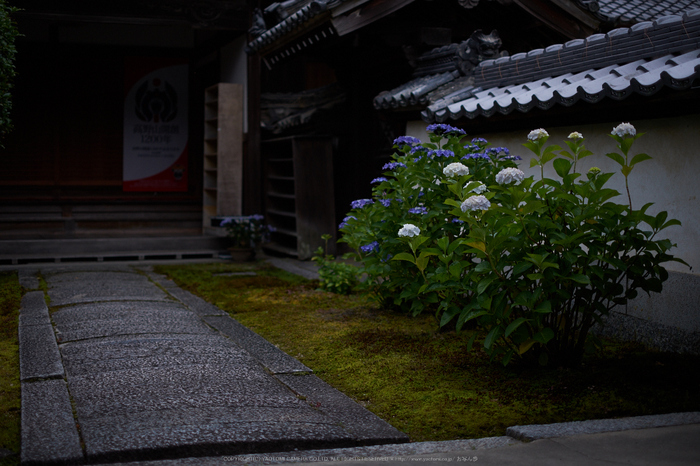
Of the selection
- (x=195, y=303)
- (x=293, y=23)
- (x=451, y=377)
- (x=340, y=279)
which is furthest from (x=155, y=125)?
(x=451, y=377)

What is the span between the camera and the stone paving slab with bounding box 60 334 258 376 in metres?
4.79

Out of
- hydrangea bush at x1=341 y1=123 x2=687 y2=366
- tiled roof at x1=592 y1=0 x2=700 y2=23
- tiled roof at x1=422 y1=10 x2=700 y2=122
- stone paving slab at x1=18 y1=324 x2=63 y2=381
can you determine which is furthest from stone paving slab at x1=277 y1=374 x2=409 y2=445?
tiled roof at x1=592 y1=0 x2=700 y2=23

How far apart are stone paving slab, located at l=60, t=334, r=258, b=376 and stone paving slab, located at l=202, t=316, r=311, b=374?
0.37 feet

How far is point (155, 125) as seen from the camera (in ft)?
46.6

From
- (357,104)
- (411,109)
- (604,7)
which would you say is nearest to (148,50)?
(357,104)

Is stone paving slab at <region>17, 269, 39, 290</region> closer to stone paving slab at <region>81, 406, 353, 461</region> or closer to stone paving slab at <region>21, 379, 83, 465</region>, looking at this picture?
stone paving slab at <region>21, 379, 83, 465</region>

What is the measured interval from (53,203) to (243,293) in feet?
24.1

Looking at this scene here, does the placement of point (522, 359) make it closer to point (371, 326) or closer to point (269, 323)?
point (371, 326)

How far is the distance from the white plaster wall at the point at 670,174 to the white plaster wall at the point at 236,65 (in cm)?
799

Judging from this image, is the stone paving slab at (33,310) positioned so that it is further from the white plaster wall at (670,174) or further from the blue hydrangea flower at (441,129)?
the white plaster wall at (670,174)

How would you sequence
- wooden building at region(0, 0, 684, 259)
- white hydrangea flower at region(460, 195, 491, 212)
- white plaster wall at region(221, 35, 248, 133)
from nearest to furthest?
1. white hydrangea flower at region(460, 195, 491, 212)
2. wooden building at region(0, 0, 684, 259)
3. white plaster wall at region(221, 35, 248, 133)

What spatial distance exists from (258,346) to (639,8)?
9980 mm

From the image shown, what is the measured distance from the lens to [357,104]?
1116 cm

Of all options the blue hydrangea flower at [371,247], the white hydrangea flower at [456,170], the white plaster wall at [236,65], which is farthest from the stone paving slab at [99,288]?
the white plaster wall at [236,65]
